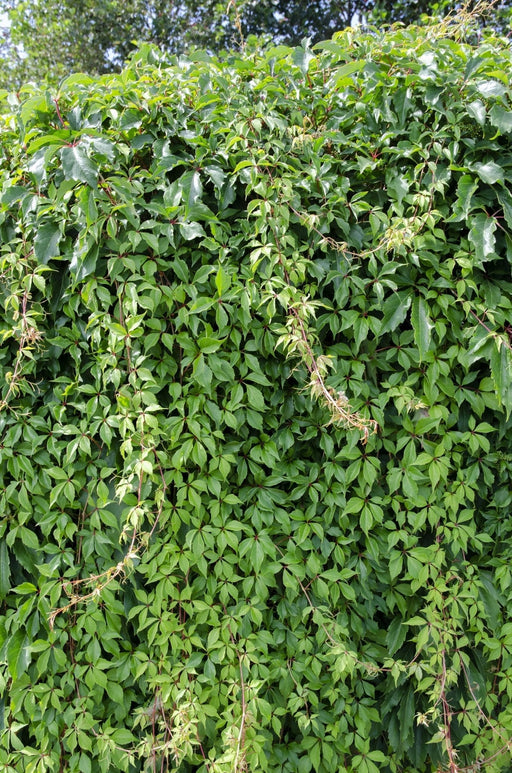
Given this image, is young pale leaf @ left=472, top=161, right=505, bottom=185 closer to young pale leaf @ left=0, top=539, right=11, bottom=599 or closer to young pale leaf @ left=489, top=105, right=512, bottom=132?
young pale leaf @ left=489, top=105, right=512, bottom=132

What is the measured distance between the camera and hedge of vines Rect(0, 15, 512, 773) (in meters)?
1.84

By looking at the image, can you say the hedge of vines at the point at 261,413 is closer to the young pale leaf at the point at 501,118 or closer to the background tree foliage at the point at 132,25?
the young pale leaf at the point at 501,118

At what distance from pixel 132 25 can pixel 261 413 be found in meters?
9.29

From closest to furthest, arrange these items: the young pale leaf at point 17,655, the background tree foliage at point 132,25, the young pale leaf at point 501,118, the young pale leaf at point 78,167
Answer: the young pale leaf at point 78,167
the young pale leaf at point 501,118
the young pale leaf at point 17,655
the background tree foliage at point 132,25

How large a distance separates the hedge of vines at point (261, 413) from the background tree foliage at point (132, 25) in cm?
763

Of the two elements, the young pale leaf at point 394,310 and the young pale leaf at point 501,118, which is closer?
the young pale leaf at point 501,118

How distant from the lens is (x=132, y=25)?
29.1 ft

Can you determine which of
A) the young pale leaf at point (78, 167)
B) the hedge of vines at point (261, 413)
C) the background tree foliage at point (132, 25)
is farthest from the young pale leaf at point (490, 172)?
the background tree foliage at point (132, 25)

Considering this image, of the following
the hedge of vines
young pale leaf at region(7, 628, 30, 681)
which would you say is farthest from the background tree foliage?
young pale leaf at region(7, 628, 30, 681)

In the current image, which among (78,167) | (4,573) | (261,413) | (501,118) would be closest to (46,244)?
(78,167)

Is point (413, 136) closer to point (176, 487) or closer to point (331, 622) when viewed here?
point (176, 487)

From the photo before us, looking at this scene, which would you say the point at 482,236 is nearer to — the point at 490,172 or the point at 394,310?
the point at 490,172

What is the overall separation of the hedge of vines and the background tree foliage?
7626 millimetres

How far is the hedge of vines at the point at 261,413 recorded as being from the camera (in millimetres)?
1837
